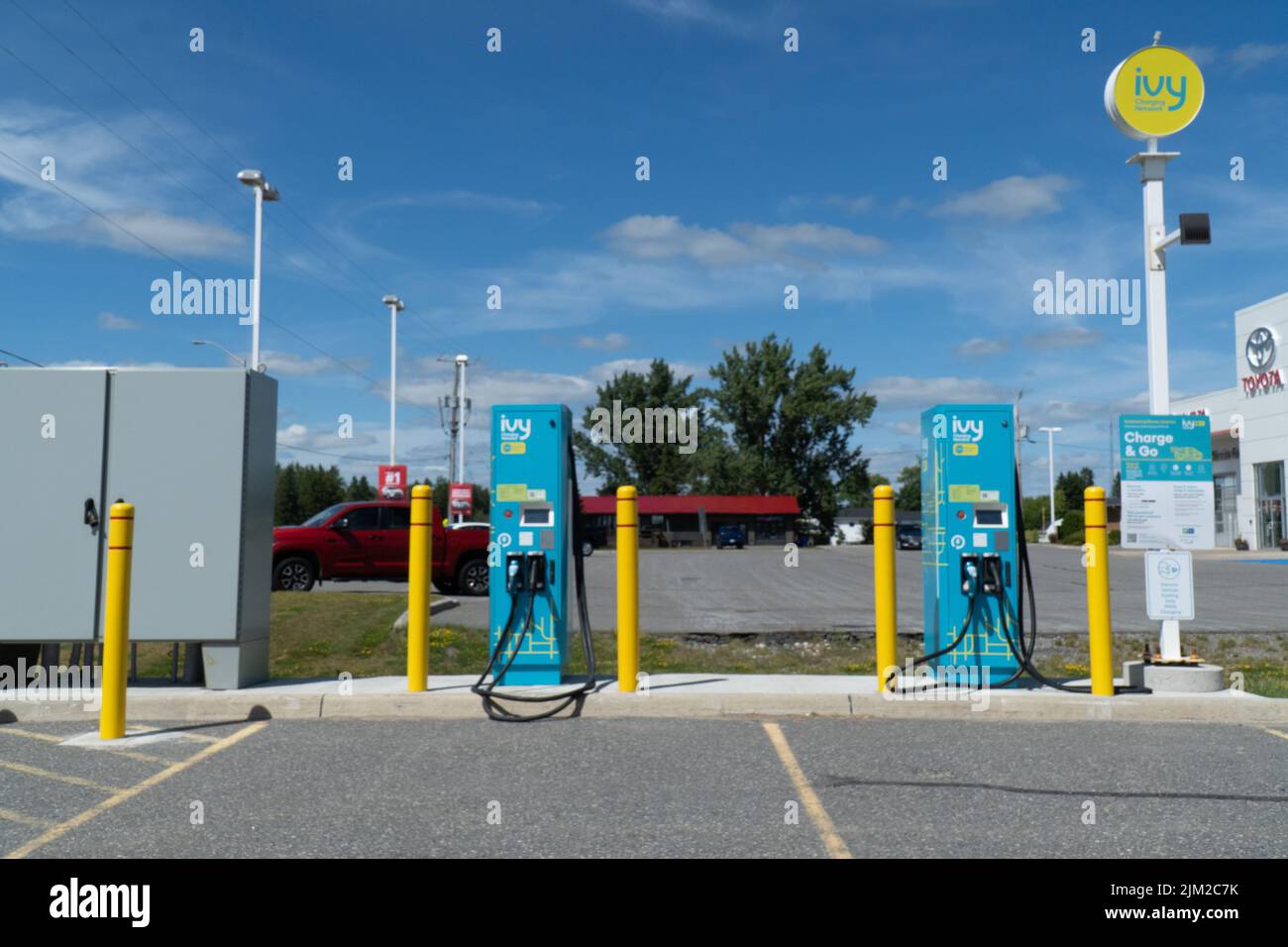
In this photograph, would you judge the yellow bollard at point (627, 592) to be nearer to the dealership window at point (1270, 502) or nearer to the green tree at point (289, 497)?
the dealership window at point (1270, 502)

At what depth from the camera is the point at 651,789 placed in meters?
5.49

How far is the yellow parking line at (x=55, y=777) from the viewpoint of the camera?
18.3 ft

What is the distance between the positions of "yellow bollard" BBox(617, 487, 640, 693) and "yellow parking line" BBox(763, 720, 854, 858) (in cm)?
116

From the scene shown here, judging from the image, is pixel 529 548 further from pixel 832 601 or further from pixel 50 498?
pixel 832 601

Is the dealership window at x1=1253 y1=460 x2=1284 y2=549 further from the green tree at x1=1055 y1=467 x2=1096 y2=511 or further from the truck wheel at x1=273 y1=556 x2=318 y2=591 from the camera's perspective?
the green tree at x1=1055 y1=467 x2=1096 y2=511

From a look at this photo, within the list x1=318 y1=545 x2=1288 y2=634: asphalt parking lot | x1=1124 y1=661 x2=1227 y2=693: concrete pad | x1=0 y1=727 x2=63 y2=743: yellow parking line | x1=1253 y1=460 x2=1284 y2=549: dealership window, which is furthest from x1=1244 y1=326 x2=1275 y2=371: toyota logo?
x1=0 y1=727 x2=63 y2=743: yellow parking line

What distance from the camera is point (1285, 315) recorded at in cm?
4334

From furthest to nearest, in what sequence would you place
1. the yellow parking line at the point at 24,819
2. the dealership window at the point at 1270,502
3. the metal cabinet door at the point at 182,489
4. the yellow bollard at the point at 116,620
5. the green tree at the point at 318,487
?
the green tree at the point at 318,487 → the dealership window at the point at 1270,502 → the metal cabinet door at the point at 182,489 → the yellow bollard at the point at 116,620 → the yellow parking line at the point at 24,819

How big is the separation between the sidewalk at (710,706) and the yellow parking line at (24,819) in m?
2.36

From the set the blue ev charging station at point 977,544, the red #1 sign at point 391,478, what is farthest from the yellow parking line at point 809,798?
the red #1 sign at point 391,478

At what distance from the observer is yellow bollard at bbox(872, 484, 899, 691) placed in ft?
25.4

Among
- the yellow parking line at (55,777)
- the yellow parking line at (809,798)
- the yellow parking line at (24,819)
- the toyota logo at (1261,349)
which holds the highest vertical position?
the toyota logo at (1261,349)
